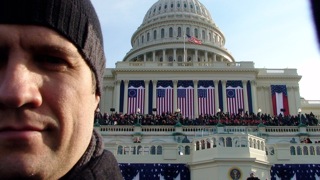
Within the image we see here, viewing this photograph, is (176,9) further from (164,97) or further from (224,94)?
(224,94)

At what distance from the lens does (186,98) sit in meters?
58.2

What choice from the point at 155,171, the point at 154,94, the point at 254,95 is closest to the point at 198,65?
the point at 154,94

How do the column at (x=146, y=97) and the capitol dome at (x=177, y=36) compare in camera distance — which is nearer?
the column at (x=146, y=97)

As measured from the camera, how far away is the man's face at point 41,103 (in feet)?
5.45

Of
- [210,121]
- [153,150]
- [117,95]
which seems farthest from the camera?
[117,95]

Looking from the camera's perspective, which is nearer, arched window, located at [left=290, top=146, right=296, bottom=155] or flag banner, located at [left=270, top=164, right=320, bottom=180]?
flag banner, located at [left=270, top=164, right=320, bottom=180]

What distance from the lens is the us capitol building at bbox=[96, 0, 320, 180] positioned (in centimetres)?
2879

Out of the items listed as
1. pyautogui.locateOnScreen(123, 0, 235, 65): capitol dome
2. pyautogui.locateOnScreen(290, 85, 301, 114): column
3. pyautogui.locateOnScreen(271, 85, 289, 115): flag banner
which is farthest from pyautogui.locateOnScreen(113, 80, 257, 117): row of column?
pyautogui.locateOnScreen(123, 0, 235, 65): capitol dome

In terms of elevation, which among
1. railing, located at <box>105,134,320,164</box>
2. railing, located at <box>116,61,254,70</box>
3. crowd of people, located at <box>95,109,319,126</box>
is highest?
railing, located at <box>116,61,254,70</box>

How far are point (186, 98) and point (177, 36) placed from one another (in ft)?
96.5

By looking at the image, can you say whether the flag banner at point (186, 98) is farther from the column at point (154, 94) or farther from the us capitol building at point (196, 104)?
the column at point (154, 94)

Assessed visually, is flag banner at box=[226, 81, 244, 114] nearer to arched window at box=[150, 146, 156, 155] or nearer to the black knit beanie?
arched window at box=[150, 146, 156, 155]

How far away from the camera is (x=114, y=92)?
6116 cm

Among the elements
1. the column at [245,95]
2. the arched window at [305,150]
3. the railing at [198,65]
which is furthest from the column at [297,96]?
the arched window at [305,150]
